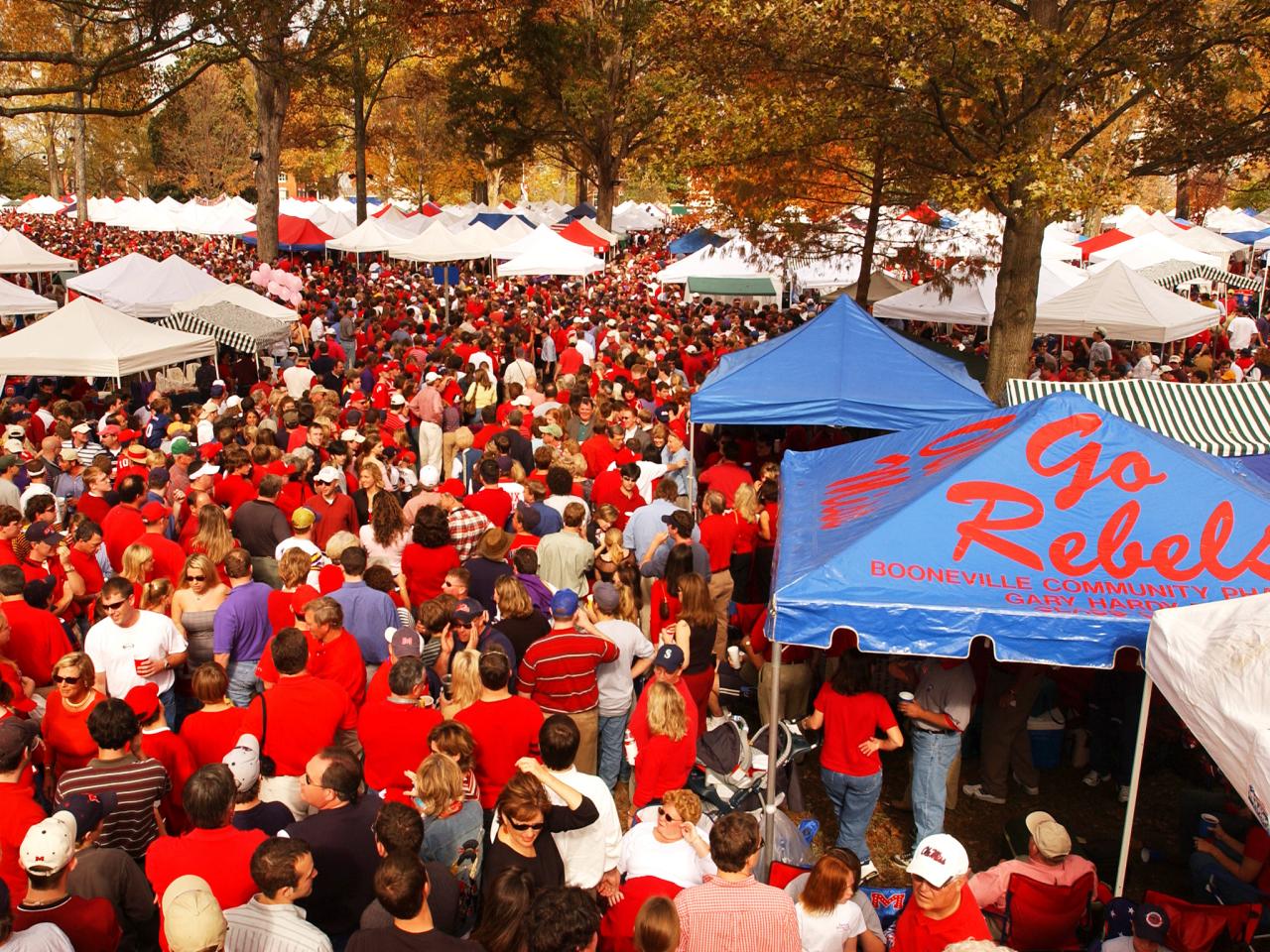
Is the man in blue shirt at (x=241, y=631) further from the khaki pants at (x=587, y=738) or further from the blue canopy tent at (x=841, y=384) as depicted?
the blue canopy tent at (x=841, y=384)

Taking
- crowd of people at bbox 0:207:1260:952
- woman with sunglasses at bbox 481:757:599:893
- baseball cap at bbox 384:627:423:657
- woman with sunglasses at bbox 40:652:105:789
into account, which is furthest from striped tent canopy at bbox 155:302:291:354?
woman with sunglasses at bbox 481:757:599:893

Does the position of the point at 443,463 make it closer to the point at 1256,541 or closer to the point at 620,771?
the point at 620,771

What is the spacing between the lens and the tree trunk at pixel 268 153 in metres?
23.5

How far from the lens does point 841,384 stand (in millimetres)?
9445

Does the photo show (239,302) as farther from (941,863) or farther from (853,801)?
(941,863)

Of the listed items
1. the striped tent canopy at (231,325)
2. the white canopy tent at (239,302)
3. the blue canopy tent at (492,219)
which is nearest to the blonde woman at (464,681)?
the striped tent canopy at (231,325)

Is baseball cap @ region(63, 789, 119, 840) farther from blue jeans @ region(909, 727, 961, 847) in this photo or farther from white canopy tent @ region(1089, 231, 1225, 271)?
white canopy tent @ region(1089, 231, 1225, 271)

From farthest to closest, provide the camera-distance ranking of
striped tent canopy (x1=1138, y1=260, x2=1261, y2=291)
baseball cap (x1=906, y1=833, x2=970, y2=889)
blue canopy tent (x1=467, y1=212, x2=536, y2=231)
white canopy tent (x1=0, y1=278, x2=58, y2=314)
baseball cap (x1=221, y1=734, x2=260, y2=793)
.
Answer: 1. blue canopy tent (x1=467, y1=212, x2=536, y2=231)
2. striped tent canopy (x1=1138, y1=260, x2=1261, y2=291)
3. white canopy tent (x1=0, y1=278, x2=58, y2=314)
4. baseball cap (x1=221, y1=734, x2=260, y2=793)
5. baseball cap (x1=906, y1=833, x2=970, y2=889)

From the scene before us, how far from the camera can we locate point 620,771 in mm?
6297

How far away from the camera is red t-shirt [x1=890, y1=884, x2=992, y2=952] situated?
3.85m

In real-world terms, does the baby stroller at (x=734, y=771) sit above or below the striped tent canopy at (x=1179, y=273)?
below

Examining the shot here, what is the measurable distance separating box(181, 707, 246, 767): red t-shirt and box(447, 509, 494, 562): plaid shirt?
106 inches

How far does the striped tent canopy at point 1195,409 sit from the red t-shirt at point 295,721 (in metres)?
6.04

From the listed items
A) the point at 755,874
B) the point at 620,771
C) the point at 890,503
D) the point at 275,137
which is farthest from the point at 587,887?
the point at 275,137
